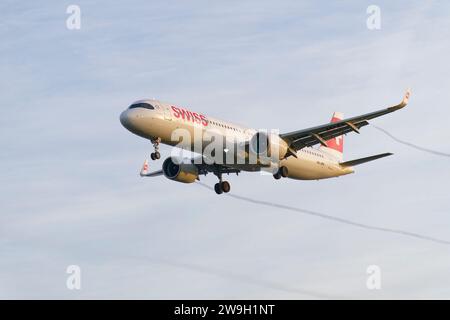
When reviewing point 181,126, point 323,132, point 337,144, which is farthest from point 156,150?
point 337,144

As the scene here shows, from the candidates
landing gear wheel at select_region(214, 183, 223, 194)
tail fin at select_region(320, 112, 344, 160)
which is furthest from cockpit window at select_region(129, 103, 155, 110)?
tail fin at select_region(320, 112, 344, 160)

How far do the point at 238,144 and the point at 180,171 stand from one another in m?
8.67

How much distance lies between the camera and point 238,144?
238ft

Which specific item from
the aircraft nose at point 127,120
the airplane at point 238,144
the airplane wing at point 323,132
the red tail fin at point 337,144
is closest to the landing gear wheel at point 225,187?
the airplane at point 238,144

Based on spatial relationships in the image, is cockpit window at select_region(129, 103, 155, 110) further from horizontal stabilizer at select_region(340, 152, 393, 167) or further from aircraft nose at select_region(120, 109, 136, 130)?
horizontal stabilizer at select_region(340, 152, 393, 167)

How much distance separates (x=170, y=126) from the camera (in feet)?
226

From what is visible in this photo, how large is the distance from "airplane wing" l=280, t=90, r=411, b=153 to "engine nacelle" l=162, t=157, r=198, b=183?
9260mm

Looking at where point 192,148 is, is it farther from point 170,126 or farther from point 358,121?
point 358,121

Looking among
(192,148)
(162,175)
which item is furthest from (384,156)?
(162,175)

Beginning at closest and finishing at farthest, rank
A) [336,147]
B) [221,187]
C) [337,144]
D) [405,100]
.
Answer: [405,100] < [221,187] < [336,147] < [337,144]

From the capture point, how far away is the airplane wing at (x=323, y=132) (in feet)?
231

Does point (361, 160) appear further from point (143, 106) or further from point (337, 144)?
point (143, 106)

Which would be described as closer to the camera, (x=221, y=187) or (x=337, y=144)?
(x=221, y=187)
